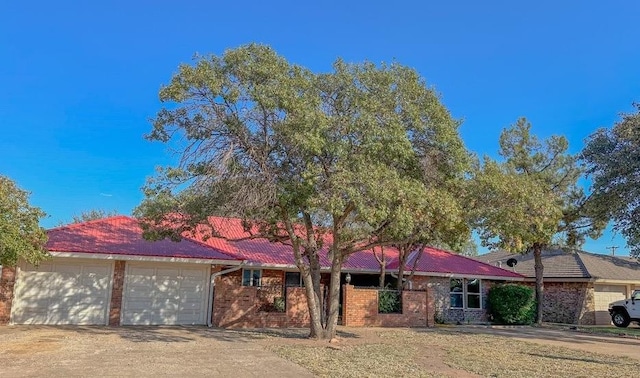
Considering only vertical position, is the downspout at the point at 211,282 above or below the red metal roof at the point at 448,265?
below

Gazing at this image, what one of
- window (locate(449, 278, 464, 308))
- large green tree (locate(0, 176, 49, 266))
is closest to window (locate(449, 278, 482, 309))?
window (locate(449, 278, 464, 308))

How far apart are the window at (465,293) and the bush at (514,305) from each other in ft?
3.61

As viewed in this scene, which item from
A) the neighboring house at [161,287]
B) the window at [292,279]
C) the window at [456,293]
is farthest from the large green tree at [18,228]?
the window at [456,293]

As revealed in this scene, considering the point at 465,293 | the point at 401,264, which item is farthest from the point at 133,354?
the point at 465,293

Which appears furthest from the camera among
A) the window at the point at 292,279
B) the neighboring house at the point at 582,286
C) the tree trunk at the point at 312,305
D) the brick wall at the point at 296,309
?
the neighboring house at the point at 582,286

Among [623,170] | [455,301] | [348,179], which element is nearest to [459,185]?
[348,179]

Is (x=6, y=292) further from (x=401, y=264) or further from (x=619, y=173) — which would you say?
(x=619, y=173)

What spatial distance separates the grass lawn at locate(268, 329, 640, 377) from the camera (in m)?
10.4

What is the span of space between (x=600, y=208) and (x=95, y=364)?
17.2 meters

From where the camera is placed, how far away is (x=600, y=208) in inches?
751

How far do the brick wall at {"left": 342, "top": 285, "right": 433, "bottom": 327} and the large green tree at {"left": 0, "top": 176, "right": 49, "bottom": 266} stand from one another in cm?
1037

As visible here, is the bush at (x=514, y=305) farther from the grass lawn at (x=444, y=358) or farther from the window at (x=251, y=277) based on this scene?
the window at (x=251, y=277)

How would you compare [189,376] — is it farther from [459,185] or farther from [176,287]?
[176,287]

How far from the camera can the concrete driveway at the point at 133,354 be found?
9641 millimetres
